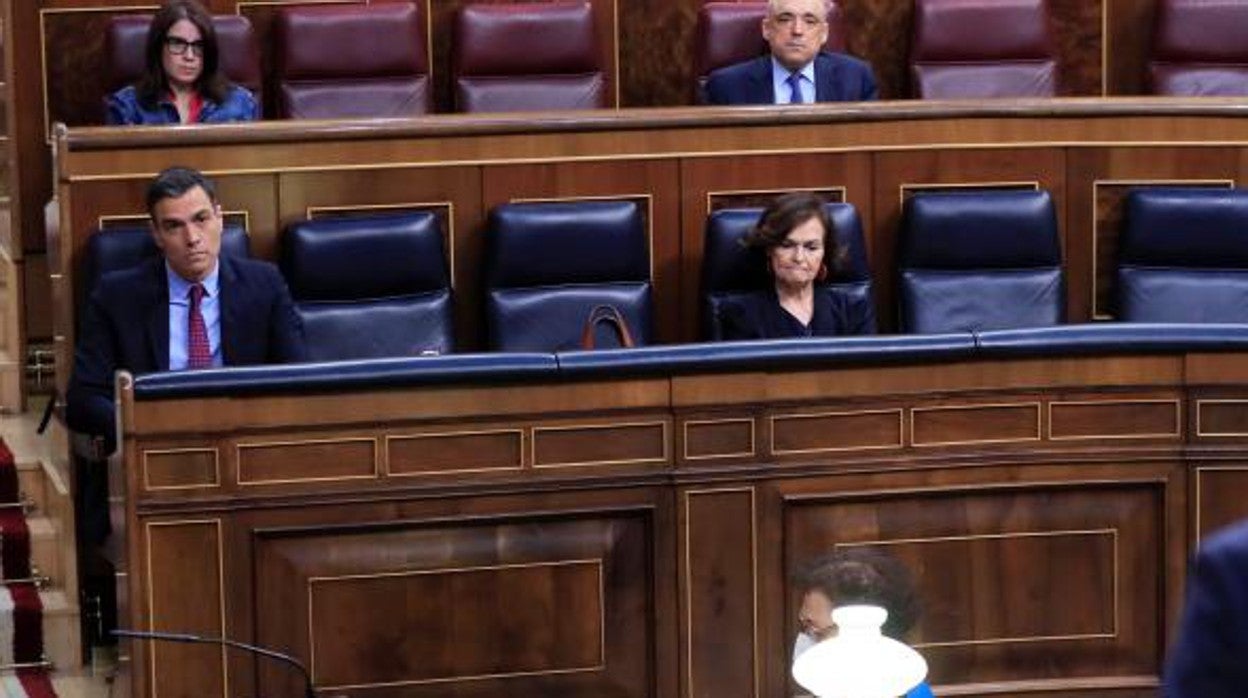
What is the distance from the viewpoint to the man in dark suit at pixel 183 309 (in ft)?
10.9

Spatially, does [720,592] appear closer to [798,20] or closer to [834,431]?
[834,431]

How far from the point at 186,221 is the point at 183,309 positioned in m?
0.12

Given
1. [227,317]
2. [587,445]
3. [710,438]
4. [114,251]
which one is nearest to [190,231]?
[227,317]

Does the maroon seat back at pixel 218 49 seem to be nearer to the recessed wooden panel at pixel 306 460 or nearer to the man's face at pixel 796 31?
the man's face at pixel 796 31

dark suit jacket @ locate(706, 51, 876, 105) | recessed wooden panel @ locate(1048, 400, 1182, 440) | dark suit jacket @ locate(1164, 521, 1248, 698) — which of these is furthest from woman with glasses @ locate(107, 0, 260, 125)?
dark suit jacket @ locate(1164, 521, 1248, 698)

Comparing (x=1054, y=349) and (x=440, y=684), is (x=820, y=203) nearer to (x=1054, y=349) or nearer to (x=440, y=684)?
(x=1054, y=349)

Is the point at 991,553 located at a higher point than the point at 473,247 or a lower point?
lower

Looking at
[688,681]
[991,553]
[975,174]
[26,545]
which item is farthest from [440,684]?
[975,174]

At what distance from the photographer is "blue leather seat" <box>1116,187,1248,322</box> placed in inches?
157

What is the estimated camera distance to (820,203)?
12.0 ft

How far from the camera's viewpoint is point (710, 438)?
2945 millimetres

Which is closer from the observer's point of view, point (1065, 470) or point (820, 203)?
point (1065, 470)

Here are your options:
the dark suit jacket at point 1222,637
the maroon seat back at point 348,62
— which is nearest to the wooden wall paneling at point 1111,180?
the maroon seat back at point 348,62

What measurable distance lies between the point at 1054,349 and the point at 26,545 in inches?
65.0
